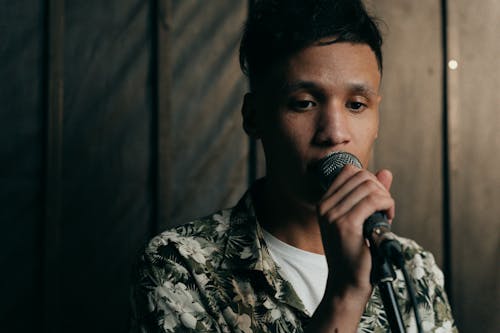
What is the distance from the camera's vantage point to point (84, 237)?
2.12 m

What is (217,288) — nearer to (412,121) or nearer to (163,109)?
(163,109)

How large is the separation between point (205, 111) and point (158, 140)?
0.70 feet

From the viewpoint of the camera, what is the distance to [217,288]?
1566mm

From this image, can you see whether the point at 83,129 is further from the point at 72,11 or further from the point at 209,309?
the point at 209,309

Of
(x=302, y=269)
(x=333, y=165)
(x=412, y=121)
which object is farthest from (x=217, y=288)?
(x=412, y=121)

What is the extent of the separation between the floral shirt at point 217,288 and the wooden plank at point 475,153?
85cm

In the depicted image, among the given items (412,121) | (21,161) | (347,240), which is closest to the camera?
(347,240)

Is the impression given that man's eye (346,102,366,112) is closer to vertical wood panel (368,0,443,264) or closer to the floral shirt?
the floral shirt

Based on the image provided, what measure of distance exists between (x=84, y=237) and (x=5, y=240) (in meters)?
0.27

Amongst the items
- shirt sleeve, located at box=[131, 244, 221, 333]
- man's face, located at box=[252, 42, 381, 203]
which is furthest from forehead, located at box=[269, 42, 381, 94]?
shirt sleeve, located at box=[131, 244, 221, 333]

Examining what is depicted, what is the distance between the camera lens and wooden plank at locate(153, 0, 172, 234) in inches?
85.8

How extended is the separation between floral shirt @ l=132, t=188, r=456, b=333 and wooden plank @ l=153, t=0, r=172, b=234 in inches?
20.4

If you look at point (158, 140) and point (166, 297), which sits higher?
point (158, 140)

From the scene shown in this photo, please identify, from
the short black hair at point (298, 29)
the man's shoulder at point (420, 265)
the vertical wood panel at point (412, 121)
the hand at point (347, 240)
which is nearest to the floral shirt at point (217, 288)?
the man's shoulder at point (420, 265)
